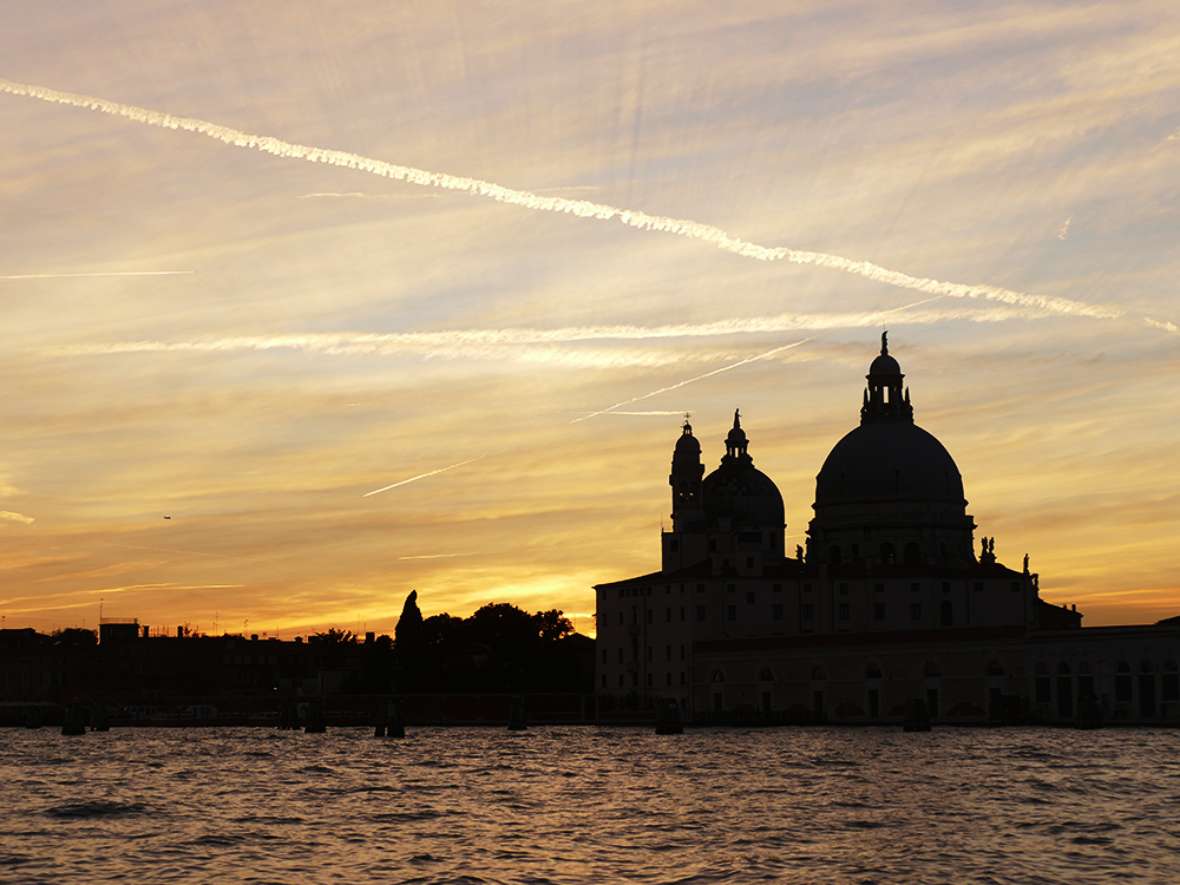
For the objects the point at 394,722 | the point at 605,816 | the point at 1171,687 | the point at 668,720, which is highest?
the point at 1171,687

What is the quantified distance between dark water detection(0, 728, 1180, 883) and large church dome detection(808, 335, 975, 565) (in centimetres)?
5876

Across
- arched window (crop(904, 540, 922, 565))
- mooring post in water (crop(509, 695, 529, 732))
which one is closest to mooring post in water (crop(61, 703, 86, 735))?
mooring post in water (crop(509, 695, 529, 732))

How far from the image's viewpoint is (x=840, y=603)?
140125 millimetres

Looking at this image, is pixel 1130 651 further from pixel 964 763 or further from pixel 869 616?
pixel 964 763

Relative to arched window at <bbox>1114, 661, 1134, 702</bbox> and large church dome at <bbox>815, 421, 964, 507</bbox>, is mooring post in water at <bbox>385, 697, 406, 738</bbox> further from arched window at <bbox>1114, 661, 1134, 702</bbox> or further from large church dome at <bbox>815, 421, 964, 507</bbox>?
large church dome at <bbox>815, 421, 964, 507</bbox>

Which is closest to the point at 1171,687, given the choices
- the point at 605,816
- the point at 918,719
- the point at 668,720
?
the point at 918,719

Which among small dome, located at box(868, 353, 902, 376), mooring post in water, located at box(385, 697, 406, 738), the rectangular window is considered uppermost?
small dome, located at box(868, 353, 902, 376)

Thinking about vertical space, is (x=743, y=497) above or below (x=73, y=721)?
above

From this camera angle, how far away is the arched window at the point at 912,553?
463ft

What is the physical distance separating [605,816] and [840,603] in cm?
9652

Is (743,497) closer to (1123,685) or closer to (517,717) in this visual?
(517,717)

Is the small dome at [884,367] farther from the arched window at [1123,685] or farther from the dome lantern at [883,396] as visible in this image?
the arched window at [1123,685]

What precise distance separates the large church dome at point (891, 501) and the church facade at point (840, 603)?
0.10 meters

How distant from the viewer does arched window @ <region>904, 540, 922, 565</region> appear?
141125mm
